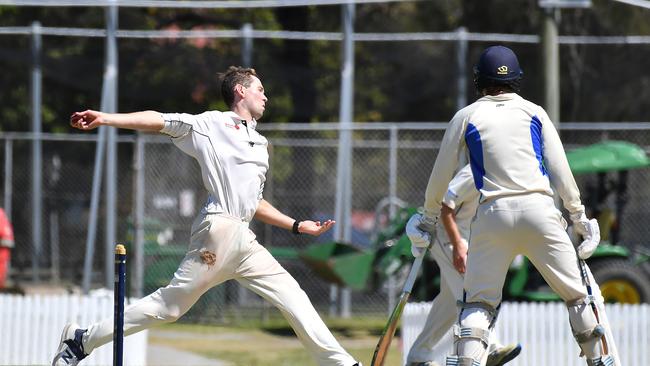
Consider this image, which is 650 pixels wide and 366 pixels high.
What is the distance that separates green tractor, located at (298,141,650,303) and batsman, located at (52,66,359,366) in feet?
18.9

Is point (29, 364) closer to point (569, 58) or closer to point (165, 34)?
point (165, 34)

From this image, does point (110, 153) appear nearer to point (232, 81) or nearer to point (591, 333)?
point (232, 81)

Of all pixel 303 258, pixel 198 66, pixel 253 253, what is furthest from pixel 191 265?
pixel 198 66

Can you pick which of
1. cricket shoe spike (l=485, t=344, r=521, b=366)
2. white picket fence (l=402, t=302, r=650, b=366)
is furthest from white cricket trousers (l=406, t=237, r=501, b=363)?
white picket fence (l=402, t=302, r=650, b=366)

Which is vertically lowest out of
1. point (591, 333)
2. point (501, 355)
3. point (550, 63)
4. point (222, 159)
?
point (501, 355)

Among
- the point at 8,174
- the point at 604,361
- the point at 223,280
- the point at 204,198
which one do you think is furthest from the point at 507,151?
the point at 8,174

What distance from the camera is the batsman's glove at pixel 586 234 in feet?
23.1

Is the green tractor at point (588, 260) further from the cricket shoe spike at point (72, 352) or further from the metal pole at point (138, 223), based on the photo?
the cricket shoe spike at point (72, 352)

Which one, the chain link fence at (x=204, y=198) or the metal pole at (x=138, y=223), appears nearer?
the metal pole at (x=138, y=223)

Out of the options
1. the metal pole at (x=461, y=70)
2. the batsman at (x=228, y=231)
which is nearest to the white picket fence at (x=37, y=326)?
the batsman at (x=228, y=231)

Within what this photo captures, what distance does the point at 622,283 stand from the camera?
13.6 meters

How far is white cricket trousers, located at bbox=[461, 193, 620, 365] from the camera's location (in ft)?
22.0

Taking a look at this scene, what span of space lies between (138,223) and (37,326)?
443 cm

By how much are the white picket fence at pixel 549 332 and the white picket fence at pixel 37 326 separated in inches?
86.6
